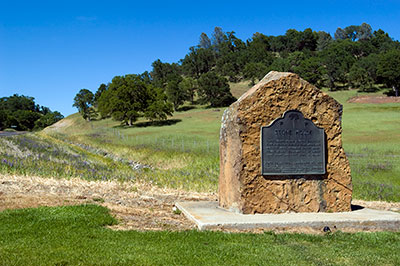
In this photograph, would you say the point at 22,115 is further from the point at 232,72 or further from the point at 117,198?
the point at 117,198

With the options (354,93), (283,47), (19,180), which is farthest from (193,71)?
(19,180)

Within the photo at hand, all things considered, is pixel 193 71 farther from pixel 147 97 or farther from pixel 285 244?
pixel 285 244

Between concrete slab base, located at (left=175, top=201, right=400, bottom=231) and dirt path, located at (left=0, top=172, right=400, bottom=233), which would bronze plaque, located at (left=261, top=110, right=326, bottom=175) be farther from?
dirt path, located at (left=0, top=172, right=400, bottom=233)

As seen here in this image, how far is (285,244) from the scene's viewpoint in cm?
664

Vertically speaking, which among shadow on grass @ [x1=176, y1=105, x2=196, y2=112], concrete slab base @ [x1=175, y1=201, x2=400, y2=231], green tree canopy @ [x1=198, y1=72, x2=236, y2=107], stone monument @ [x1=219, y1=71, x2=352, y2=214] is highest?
green tree canopy @ [x1=198, y1=72, x2=236, y2=107]

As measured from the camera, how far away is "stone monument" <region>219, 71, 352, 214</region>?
29.0 ft

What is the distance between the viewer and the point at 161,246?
595cm

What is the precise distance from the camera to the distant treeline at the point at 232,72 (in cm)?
8100

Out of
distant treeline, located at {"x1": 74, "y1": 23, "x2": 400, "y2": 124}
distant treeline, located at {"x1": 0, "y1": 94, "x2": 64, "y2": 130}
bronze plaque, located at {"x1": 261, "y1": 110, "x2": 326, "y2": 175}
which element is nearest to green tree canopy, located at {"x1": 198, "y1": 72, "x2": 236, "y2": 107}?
distant treeline, located at {"x1": 74, "y1": 23, "x2": 400, "y2": 124}

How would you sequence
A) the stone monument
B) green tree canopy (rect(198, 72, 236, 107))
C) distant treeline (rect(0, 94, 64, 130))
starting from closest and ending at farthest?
the stone monument → green tree canopy (rect(198, 72, 236, 107)) → distant treeline (rect(0, 94, 64, 130))

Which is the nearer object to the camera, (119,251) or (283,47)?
(119,251)

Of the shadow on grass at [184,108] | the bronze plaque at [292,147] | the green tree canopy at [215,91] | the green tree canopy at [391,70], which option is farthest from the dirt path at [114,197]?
the green tree canopy at [391,70]

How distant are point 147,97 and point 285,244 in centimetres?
7694

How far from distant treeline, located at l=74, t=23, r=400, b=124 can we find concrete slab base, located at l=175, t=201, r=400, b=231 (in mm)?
66193
